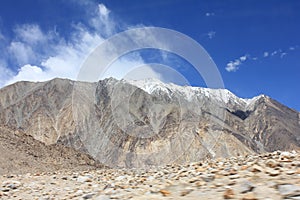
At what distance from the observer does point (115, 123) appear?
5723 inches

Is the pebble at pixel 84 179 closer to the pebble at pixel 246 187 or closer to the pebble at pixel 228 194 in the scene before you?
the pebble at pixel 246 187

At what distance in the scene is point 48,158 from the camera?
3928 centimetres

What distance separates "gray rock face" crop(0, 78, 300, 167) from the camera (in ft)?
421

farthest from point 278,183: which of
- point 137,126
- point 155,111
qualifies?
point 155,111

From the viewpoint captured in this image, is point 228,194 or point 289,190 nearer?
point 289,190

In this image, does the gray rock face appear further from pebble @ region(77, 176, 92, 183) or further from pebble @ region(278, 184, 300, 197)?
pebble @ region(278, 184, 300, 197)

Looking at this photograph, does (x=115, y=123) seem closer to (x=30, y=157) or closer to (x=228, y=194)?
(x=30, y=157)

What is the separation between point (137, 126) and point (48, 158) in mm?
86771

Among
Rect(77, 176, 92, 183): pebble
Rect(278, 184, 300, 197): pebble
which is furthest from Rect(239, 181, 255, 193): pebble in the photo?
Rect(77, 176, 92, 183): pebble

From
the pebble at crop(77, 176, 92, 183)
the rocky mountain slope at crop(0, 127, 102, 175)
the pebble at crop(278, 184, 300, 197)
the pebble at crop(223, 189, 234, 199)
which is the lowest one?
the pebble at crop(223, 189, 234, 199)

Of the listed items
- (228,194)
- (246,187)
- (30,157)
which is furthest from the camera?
(30,157)

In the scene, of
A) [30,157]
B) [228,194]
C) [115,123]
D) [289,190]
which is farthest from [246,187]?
[115,123]

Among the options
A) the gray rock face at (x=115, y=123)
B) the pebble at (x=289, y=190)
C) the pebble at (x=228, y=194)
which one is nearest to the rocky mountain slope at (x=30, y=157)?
the pebble at (x=228, y=194)

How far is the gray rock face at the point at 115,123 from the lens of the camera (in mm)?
128375
